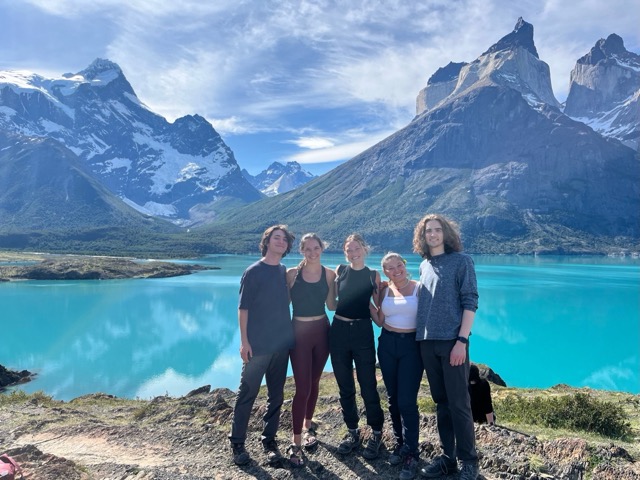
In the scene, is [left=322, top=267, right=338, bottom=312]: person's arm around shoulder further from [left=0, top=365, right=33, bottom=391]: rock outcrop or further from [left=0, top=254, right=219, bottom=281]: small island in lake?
[left=0, top=254, right=219, bottom=281]: small island in lake

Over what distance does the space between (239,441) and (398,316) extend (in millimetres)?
2573

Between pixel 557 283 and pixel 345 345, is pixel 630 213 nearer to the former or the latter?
pixel 557 283

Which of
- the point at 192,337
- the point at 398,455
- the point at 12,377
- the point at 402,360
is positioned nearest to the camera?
the point at 402,360

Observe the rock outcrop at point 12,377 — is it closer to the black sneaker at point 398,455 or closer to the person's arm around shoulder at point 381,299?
the black sneaker at point 398,455

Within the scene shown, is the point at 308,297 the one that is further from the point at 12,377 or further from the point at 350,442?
the point at 12,377

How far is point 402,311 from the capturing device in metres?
5.12

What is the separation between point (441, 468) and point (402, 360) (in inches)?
47.6

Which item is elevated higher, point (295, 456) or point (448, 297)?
point (448, 297)

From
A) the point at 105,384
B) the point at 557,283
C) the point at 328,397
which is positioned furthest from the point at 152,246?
the point at 328,397

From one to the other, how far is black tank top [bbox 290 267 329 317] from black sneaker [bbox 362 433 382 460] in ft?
5.53

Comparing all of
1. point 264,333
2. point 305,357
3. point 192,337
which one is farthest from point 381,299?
point 192,337

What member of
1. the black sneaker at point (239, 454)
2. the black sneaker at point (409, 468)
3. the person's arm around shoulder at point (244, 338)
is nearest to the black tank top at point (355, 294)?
the person's arm around shoulder at point (244, 338)

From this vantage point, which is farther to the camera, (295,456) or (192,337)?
(192,337)

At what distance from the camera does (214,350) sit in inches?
1169
